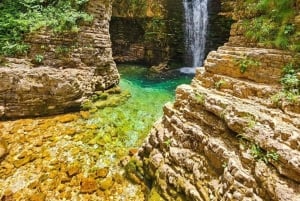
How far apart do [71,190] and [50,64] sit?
481 centimetres

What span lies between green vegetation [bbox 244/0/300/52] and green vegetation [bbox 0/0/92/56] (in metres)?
5.67

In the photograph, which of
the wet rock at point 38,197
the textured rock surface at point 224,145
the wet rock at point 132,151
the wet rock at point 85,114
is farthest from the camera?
the wet rock at point 85,114

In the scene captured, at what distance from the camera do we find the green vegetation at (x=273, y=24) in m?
4.64

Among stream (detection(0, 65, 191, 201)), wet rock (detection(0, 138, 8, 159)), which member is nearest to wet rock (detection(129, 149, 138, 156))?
stream (detection(0, 65, 191, 201))

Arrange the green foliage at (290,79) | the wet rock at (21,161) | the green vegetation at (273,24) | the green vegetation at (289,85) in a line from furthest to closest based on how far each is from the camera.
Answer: the wet rock at (21,161) < the green vegetation at (273,24) < the green foliage at (290,79) < the green vegetation at (289,85)

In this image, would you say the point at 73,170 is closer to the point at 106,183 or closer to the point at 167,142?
the point at 106,183

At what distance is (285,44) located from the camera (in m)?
4.61

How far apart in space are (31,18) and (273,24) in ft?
25.6

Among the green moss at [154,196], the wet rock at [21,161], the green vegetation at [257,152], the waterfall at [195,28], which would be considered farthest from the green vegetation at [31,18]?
the waterfall at [195,28]

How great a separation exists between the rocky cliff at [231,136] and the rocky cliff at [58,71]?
12.4ft

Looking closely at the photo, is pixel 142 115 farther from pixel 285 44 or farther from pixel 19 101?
pixel 285 44

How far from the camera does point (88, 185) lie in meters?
4.80

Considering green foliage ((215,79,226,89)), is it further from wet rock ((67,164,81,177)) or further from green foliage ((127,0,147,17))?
green foliage ((127,0,147,17))

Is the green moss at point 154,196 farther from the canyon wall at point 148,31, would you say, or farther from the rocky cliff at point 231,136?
the canyon wall at point 148,31
